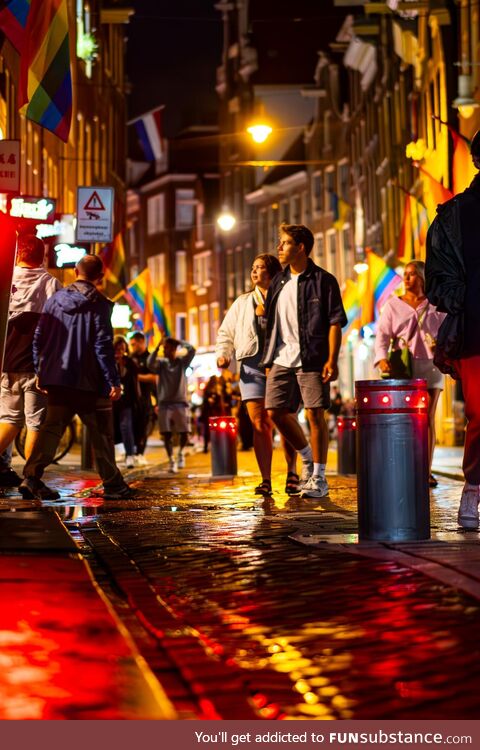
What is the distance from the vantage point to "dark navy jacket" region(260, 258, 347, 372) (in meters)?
10.7

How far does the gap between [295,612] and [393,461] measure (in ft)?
7.06

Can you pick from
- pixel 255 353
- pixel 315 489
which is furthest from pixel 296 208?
pixel 315 489

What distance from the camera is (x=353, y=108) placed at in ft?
206

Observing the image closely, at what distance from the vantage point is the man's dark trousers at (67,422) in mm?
10383

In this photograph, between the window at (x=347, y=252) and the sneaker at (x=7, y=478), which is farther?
the window at (x=347, y=252)

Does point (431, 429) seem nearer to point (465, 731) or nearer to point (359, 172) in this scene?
point (465, 731)

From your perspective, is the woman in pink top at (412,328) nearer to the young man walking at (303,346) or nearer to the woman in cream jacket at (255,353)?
the woman in cream jacket at (255,353)

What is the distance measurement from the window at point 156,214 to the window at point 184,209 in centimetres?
106

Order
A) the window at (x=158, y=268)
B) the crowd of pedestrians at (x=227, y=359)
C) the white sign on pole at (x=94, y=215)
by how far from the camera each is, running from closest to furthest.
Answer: the crowd of pedestrians at (x=227, y=359) < the white sign on pole at (x=94, y=215) < the window at (x=158, y=268)

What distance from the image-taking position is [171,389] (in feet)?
61.5

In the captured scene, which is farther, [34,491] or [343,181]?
[343,181]

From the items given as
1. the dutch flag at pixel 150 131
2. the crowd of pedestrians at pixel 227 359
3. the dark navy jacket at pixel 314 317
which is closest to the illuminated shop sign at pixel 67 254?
the crowd of pedestrians at pixel 227 359

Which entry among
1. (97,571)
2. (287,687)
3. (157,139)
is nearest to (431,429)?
(97,571)

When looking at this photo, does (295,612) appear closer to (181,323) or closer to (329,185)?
(329,185)
